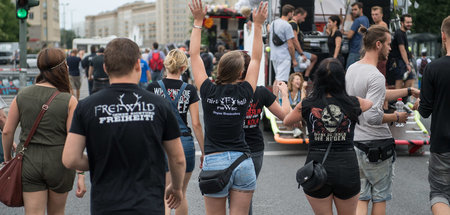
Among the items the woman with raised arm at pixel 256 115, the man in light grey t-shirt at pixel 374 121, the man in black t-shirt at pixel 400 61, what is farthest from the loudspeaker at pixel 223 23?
the woman with raised arm at pixel 256 115

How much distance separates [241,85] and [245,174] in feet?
2.16

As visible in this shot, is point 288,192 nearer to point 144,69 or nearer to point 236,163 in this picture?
point 236,163

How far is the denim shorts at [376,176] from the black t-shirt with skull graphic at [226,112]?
1307mm

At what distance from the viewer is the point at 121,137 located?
10.1 ft

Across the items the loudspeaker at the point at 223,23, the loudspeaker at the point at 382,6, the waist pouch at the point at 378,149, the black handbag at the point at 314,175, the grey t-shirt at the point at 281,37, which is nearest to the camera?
the black handbag at the point at 314,175

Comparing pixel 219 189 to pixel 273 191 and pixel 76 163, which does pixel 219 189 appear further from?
pixel 273 191

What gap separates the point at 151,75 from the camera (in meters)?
19.9

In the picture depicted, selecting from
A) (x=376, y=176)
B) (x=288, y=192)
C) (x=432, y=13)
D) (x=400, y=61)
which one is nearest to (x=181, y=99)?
(x=376, y=176)

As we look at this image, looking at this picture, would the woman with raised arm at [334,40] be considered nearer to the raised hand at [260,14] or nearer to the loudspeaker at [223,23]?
the raised hand at [260,14]

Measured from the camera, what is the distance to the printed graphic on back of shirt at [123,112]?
306cm

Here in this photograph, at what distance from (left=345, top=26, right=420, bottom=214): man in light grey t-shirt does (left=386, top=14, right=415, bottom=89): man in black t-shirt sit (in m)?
6.51

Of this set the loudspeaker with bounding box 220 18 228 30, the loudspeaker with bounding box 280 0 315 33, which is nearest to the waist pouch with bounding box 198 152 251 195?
the loudspeaker with bounding box 280 0 315 33

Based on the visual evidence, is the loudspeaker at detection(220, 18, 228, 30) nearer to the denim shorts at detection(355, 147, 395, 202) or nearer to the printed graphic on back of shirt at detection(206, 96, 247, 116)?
the denim shorts at detection(355, 147, 395, 202)

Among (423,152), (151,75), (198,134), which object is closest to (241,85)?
(198,134)
